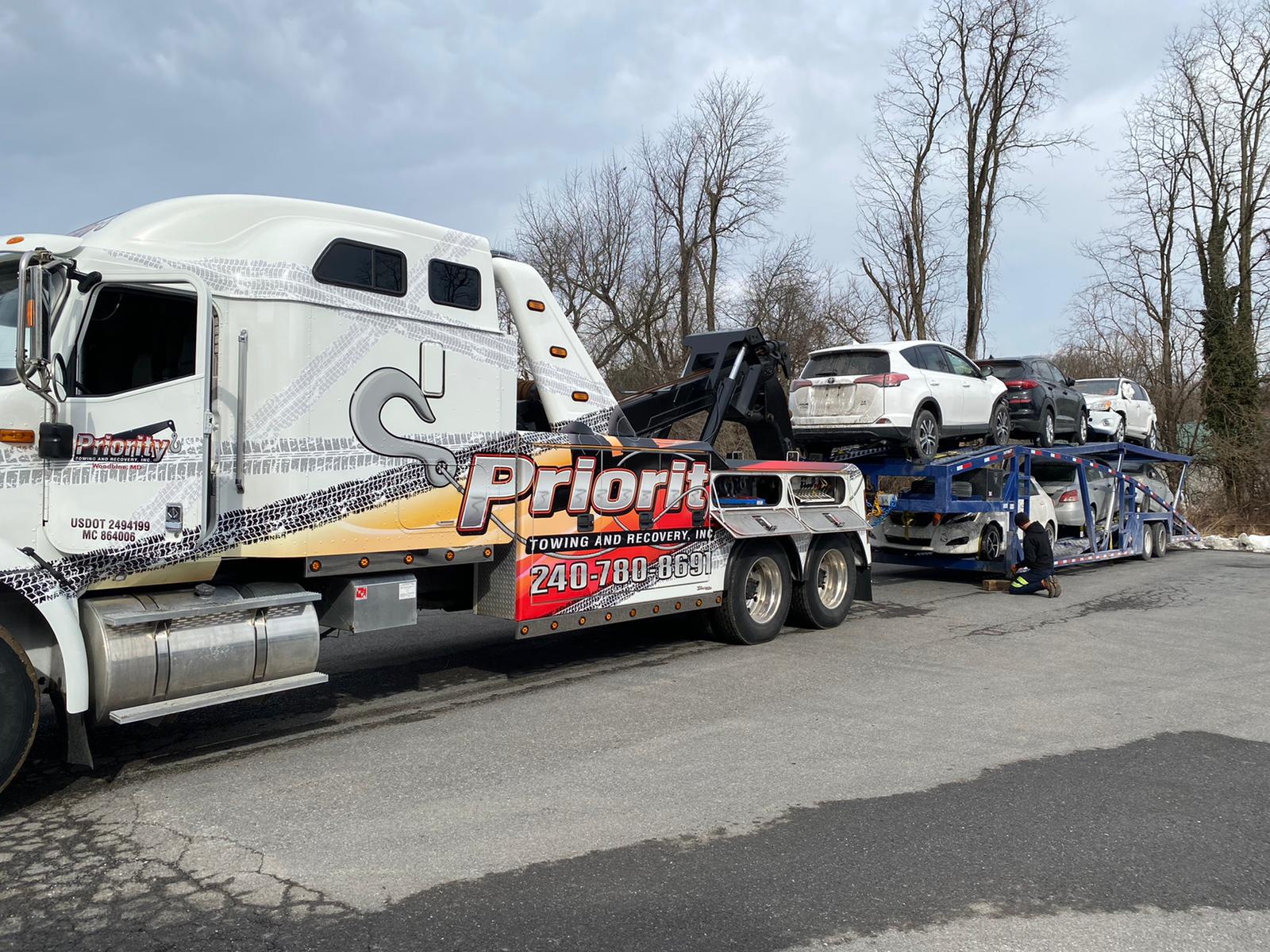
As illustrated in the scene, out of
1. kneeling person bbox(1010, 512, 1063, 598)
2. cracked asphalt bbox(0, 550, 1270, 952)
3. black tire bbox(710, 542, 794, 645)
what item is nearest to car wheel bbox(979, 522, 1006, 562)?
kneeling person bbox(1010, 512, 1063, 598)

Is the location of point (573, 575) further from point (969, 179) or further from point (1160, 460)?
point (969, 179)

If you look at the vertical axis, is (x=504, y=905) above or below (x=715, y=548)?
below

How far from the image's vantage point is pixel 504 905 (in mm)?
3945

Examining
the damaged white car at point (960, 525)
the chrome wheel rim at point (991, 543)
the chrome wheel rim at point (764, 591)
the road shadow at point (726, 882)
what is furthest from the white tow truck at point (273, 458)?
the chrome wheel rim at point (991, 543)

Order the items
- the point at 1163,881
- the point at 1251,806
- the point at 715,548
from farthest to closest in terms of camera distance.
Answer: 1. the point at 715,548
2. the point at 1251,806
3. the point at 1163,881

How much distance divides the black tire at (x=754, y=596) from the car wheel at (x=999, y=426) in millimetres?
5655

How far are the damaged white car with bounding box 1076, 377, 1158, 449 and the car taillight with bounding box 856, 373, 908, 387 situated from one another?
22.3ft

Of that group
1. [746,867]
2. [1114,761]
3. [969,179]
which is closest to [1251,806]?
[1114,761]

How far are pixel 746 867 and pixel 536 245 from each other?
90.5 ft

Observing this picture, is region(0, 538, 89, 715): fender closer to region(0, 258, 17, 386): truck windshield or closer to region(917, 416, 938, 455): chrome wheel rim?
region(0, 258, 17, 386): truck windshield

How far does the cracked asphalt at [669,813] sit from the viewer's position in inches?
150

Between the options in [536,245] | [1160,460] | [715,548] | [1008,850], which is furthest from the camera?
[536,245]

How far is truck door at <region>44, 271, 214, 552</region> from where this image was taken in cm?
524

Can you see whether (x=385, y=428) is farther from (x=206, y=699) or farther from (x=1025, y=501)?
(x=1025, y=501)
